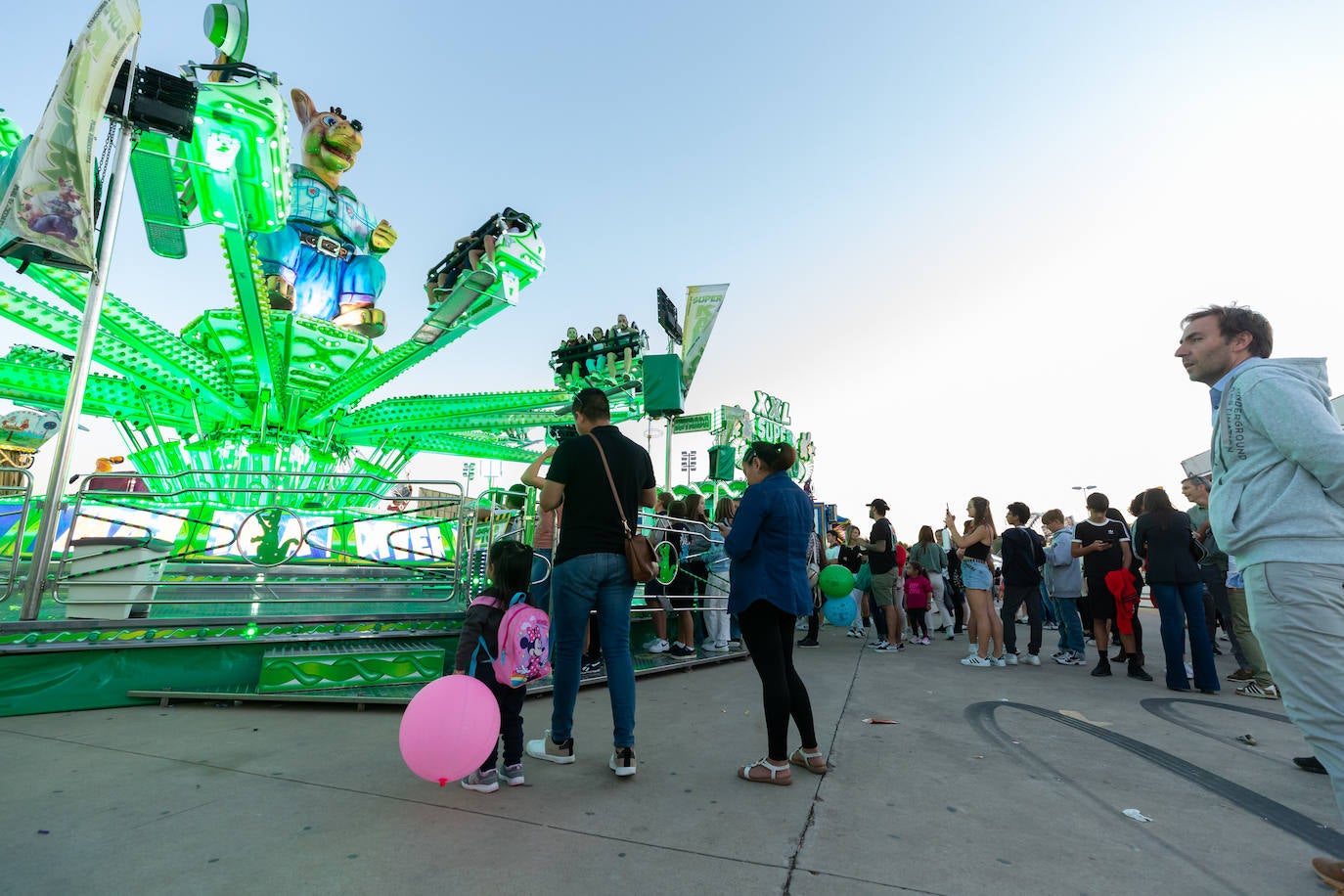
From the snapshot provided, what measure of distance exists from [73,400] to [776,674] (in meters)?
5.68

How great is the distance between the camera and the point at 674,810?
101 inches

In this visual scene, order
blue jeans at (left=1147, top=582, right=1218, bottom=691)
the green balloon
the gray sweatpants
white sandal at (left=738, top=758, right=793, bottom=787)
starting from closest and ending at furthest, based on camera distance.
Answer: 1. the gray sweatpants
2. white sandal at (left=738, top=758, right=793, bottom=787)
3. blue jeans at (left=1147, top=582, right=1218, bottom=691)
4. the green balloon

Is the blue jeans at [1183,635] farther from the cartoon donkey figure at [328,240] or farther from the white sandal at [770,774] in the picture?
the cartoon donkey figure at [328,240]

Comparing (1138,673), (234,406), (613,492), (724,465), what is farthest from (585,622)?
(724,465)

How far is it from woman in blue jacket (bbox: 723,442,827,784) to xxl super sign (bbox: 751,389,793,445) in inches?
912

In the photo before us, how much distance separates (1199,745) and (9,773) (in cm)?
636

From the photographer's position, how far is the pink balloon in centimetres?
238

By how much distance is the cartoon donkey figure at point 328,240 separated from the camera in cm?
1591

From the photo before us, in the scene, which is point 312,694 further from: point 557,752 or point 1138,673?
point 1138,673

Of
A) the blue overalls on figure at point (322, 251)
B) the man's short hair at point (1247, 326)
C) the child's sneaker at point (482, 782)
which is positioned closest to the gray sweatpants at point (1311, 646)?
the man's short hair at point (1247, 326)

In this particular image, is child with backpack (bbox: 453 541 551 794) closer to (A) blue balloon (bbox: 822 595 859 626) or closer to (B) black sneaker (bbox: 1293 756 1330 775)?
(B) black sneaker (bbox: 1293 756 1330 775)

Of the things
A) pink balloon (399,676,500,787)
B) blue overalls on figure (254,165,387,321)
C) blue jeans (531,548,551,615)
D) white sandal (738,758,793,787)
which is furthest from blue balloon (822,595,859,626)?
blue overalls on figure (254,165,387,321)

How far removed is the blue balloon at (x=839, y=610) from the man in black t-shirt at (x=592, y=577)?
5311mm

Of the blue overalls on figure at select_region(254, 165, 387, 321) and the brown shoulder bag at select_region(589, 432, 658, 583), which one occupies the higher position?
the blue overalls on figure at select_region(254, 165, 387, 321)
